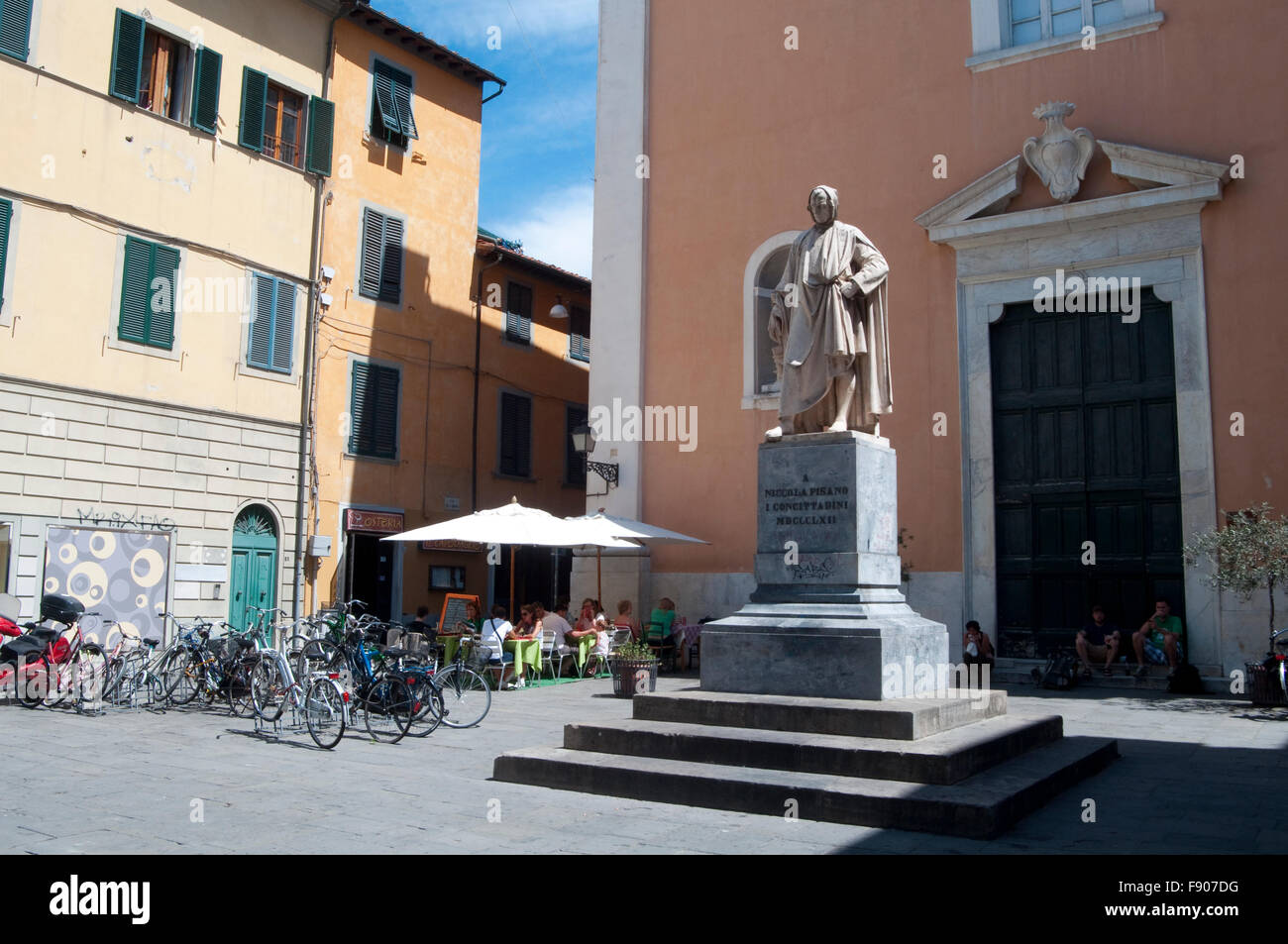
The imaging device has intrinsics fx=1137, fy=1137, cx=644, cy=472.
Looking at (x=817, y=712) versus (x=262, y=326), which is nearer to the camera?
(x=817, y=712)

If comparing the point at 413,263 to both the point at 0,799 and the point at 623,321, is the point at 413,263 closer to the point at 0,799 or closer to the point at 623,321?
the point at 623,321

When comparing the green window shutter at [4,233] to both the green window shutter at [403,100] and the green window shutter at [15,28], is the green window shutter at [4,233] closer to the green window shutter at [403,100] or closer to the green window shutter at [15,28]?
the green window shutter at [15,28]

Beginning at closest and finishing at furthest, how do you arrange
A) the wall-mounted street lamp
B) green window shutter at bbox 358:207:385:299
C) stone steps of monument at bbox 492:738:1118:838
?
stone steps of monument at bbox 492:738:1118:838 → the wall-mounted street lamp → green window shutter at bbox 358:207:385:299

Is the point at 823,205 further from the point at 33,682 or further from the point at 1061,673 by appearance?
the point at 33,682

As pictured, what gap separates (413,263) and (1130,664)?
14.1 meters

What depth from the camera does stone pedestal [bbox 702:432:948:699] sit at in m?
7.33

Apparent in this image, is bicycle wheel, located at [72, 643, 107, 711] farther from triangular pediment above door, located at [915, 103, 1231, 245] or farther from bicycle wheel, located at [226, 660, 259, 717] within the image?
triangular pediment above door, located at [915, 103, 1231, 245]

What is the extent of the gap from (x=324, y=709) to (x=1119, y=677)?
9110 mm

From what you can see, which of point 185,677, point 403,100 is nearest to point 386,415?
point 403,100

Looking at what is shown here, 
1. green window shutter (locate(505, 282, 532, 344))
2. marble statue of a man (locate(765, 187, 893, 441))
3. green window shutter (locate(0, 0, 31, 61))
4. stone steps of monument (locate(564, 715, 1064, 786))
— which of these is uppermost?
green window shutter (locate(0, 0, 31, 61))

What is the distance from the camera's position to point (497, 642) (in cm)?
1340

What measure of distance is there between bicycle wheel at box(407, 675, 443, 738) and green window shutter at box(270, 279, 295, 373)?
9.74 m

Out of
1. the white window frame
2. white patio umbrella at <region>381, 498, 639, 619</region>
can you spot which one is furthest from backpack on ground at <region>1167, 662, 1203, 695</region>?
the white window frame
